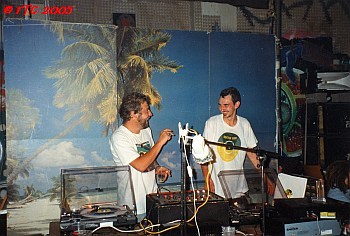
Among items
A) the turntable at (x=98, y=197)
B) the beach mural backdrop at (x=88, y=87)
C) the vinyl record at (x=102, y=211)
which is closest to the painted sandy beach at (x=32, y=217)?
the beach mural backdrop at (x=88, y=87)

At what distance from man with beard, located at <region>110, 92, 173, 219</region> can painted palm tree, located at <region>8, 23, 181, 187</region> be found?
87 millimetres

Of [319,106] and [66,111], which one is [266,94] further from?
[66,111]

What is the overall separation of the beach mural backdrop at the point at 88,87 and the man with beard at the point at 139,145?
0.21 feet

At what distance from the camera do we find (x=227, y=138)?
4164mm

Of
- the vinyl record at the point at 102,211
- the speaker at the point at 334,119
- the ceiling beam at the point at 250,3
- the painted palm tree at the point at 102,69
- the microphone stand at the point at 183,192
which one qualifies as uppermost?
the ceiling beam at the point at 250,3

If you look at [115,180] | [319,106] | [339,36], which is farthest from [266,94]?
[115,180]

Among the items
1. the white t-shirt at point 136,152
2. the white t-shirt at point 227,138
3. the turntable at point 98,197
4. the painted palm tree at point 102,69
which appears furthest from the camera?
the white t-shirt at point 227,138

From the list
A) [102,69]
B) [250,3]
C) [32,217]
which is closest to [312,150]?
[250,3]

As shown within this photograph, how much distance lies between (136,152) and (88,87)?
0.73 meters

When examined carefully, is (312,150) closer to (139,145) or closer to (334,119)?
(334,119)

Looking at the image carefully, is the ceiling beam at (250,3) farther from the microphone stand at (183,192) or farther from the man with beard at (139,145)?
the microphone stand at (183,192)

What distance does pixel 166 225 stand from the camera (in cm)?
258

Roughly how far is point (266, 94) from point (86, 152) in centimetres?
189

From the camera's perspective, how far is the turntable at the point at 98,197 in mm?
2689
